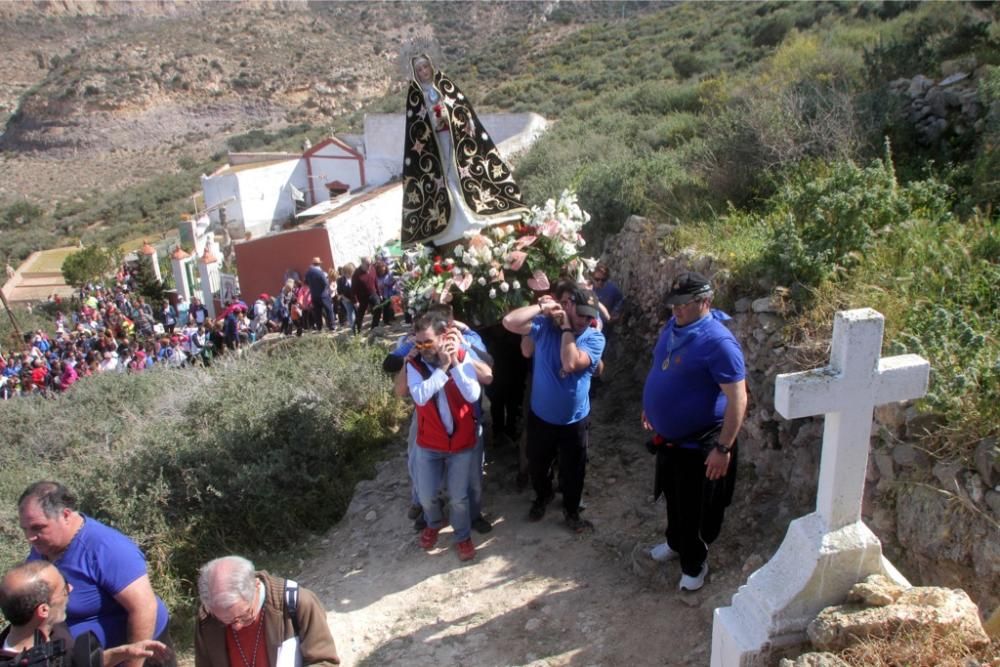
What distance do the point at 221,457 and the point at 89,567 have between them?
8.05 ft

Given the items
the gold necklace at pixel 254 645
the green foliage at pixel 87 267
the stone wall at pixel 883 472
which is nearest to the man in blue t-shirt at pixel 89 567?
the gold necklace at pixel 254 645

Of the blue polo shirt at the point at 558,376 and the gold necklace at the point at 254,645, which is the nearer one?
the gold necklace at the point at 254,645

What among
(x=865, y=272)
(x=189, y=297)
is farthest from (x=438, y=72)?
(x=189, y=297)

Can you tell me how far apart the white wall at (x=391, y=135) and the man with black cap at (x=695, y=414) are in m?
17.6

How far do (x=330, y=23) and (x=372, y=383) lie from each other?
54.1 meters

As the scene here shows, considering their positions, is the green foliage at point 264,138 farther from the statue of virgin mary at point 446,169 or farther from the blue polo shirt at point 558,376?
the blue polo shirt at point 558,376

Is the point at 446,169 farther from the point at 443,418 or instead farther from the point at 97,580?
the point at 97,580

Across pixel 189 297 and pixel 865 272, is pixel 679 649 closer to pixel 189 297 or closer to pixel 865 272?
pixel 865 272

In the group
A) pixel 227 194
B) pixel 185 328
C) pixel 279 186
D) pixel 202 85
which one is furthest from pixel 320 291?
pixel 202 85

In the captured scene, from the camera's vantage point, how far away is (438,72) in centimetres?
559

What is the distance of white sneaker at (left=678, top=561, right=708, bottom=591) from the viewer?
12.7 feet

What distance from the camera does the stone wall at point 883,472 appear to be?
300 cm

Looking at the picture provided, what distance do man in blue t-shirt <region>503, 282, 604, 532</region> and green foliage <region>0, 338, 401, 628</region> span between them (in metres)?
1.80

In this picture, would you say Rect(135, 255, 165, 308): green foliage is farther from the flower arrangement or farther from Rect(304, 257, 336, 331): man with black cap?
the flower arrangement
